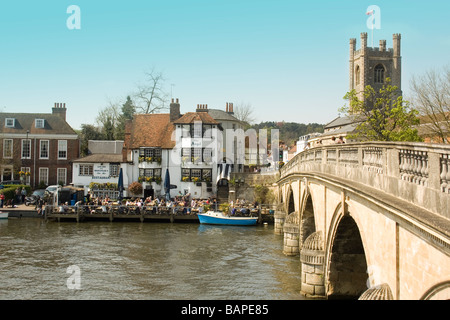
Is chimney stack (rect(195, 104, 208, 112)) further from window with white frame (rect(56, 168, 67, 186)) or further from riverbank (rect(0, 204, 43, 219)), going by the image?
riverbank (rect(0, 204, 43, 219))

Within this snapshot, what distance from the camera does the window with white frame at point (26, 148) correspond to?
51.4 m

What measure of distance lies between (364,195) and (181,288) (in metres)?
11.0

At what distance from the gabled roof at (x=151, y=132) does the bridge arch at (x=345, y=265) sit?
33020 mm

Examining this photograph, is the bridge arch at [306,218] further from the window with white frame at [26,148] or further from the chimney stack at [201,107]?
the window with white frame at [26,148]

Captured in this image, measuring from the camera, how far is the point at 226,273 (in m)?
20.9

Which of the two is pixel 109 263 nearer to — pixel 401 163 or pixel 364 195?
pixel 364 195

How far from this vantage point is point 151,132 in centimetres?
4844

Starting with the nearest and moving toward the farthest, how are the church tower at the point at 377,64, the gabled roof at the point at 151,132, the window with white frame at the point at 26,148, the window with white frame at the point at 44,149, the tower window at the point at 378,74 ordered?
the gabled roof at the point at 151,132 → the window with white frame at the point at 26,148 → the window with white frame at the point at 44,149 → the church tower at the point at 377,64 → the tower window at the point at 378,74

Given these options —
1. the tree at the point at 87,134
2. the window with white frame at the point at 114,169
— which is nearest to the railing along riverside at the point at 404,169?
the window with white frame at the point at 114,169

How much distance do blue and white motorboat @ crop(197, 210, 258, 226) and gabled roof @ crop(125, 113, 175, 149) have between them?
12.3 meters

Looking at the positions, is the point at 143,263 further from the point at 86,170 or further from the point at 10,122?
the point at 10,122

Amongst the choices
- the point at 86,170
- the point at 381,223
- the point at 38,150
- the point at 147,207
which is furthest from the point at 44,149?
the point at 381,223
